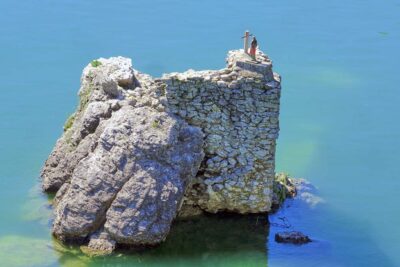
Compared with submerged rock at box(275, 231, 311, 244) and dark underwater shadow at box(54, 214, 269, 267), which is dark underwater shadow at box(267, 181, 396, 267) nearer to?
submerged rock at box(275, 231, 311, 244)

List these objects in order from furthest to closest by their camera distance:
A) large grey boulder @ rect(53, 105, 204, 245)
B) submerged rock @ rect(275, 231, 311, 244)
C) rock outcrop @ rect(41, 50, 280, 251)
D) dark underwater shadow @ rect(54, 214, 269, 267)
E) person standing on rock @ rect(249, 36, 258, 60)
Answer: submerged rock @ rect(275, 231, 311, 244) < person standing on rock @ rect(249, 36, 258, 60) < dark underwater shadow @ rect(54, 214, 269, 267) < rock outcrop @ rect(41, 50, 280, 251) < large grey boulder @ rect(53, 105, 204, 245)

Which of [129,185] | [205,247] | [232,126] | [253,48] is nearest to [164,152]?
[129,185]

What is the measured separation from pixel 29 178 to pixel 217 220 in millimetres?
7200

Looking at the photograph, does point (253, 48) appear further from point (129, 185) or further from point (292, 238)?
point (292, 238)

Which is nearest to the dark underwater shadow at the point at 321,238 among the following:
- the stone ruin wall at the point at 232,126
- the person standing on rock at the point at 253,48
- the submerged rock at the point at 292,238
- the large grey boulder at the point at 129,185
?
the submerged rock at the point at 292,238

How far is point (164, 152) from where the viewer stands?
27.8m

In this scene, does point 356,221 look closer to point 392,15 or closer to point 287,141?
point 287,141

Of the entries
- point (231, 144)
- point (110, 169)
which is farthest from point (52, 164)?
point (231, 144)

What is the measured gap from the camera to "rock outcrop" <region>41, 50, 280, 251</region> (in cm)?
2753

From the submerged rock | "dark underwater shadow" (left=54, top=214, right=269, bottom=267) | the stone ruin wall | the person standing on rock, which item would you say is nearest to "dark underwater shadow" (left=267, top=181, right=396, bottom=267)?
the submerged rock

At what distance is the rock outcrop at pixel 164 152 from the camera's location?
1084 inches

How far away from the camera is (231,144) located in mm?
28969

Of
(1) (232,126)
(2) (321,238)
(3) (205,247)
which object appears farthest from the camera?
(2) (321,238)

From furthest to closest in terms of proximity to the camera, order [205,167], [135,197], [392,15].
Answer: [392,15], [205,167], [135,197]
